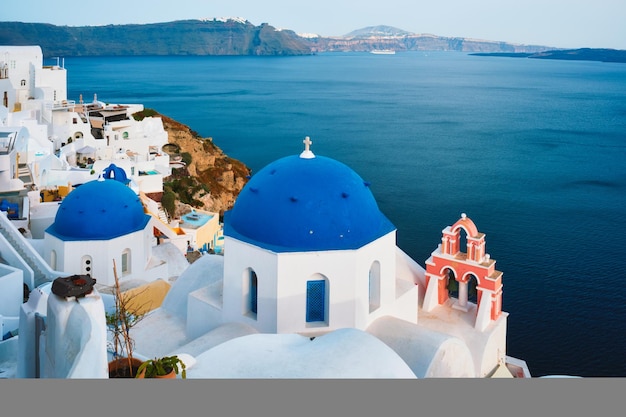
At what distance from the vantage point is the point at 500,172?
2431cm

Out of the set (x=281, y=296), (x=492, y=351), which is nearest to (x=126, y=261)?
(x=281, y=296)

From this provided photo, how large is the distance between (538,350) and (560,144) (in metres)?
20.9

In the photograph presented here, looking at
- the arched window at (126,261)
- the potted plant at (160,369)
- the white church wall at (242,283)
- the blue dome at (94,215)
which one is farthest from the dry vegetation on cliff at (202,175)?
the potted plant at (160,369)

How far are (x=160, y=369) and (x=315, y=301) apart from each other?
2470mm

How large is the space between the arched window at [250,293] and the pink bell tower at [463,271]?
200cm

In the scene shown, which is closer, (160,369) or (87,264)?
(160,369)

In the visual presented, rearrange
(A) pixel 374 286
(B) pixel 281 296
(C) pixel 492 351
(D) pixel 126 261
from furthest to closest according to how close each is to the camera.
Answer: (D) pixel 126 261, (C) pixel 492 351, (A) pixel 374 286, (B) pixel 281 296

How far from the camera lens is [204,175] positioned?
81.1 feet

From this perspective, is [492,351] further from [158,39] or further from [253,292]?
[158,39]

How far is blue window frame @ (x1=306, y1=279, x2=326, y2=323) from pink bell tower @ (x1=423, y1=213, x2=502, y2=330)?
1.59 metres

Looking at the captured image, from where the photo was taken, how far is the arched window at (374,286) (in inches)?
241

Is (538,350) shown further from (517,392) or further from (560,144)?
(560,144)

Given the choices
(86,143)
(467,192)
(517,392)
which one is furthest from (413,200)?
(517,392)

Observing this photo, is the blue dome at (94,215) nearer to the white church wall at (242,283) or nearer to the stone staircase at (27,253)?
the stone staircase at (27,253)
